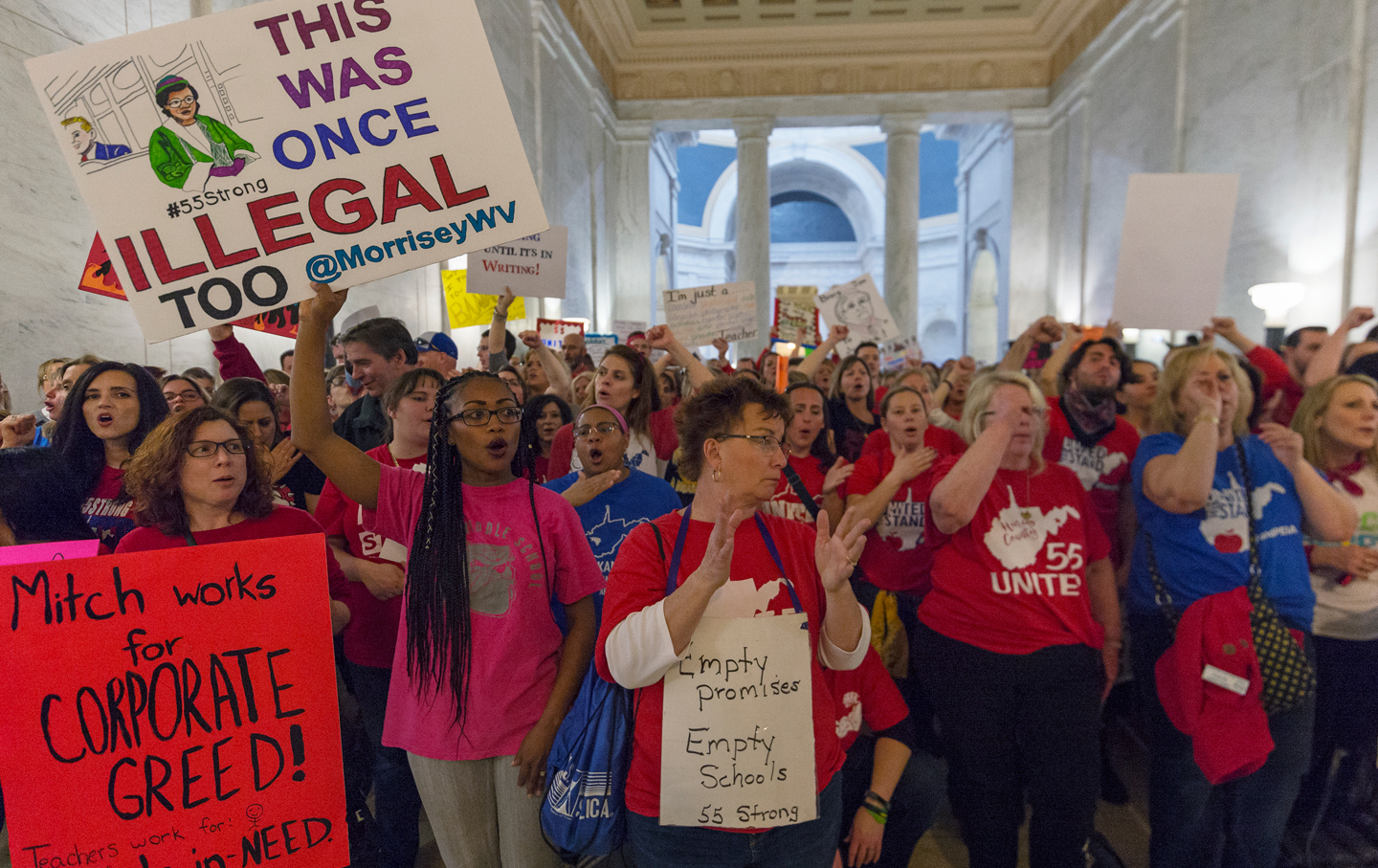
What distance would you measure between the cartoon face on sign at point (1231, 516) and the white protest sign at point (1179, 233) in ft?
8.49

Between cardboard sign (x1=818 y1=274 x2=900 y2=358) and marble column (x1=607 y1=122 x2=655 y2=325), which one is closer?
cardboard sign (x1=818 y1=274 x2=900 y2=358)

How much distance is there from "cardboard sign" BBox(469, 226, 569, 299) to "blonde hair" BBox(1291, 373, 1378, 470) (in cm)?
462

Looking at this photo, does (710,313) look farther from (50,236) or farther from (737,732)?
(737,732)

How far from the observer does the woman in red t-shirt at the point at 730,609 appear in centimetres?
155

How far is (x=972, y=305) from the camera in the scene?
2152 cm

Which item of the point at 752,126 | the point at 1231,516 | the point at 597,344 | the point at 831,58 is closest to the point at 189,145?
the point at 1231,516

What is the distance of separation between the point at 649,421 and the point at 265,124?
2.18 metres

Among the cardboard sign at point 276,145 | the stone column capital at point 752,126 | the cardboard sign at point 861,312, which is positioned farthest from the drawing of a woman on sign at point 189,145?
the stone column capital at point 752,126

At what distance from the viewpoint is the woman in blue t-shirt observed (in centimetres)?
237

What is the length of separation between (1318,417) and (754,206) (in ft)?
49.0

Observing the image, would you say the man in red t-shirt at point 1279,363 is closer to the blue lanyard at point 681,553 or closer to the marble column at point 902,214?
the blue lanyard at point 681,553

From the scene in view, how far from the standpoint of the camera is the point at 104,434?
8.11ft

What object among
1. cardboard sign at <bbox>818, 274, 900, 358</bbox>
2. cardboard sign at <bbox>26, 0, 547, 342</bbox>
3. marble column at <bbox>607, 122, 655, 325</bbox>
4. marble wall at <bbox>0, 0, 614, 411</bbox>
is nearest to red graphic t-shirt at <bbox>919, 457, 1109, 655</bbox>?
cardboard sign at <bbox>26, 0, 547, 342</bbox>

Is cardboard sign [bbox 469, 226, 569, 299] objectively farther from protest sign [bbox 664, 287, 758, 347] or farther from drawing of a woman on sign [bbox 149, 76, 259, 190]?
drawing of a woman on sign [bbox 149, 76, 259, 190]
